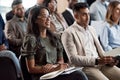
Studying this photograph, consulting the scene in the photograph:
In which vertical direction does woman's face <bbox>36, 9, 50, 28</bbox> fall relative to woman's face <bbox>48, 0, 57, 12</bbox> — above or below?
below

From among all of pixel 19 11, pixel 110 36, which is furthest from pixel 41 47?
pixel 19 11

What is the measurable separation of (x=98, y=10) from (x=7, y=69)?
237cm

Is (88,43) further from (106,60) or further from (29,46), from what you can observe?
(29,46)

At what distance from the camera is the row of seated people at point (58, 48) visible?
247 centimetres

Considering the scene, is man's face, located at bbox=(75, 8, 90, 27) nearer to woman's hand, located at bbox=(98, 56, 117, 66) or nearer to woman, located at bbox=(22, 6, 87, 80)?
woman, located at bbox=(22, 6, 87, 80)

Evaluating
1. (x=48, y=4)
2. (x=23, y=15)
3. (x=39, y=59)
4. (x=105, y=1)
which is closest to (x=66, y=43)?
(x=39, y=59)

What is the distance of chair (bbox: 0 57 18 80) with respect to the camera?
2.33m

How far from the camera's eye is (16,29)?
3.73 m

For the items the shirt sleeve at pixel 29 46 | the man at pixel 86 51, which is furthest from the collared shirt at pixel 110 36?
the shirt sleeve at pixel 29 46

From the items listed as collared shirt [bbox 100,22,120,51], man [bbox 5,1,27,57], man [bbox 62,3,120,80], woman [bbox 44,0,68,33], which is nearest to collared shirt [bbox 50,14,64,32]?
woman [bbox 44,0,68,33]

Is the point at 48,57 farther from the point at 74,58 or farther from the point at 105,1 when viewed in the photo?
the point at 105,1

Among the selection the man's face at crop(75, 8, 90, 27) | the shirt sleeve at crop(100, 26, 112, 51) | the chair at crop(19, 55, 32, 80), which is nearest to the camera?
the chair at crop(19, 55, 32, 80)

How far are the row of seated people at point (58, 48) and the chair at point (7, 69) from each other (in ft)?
0.43

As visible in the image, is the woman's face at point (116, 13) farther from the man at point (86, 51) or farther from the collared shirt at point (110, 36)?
the man at point (86, 51)
